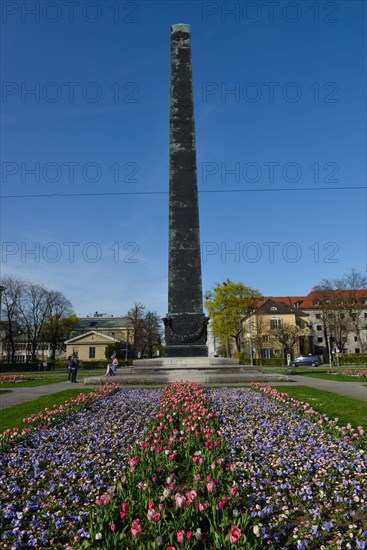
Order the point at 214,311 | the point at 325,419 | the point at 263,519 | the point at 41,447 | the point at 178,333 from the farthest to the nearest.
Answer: the point at 214,311 < the point at 178,333 < the point at 325,419 < the point at 41,447 < the point at 263,519

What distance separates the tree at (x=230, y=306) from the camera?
65.1 meters

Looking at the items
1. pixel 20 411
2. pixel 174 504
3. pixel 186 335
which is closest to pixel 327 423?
pixel 174 504

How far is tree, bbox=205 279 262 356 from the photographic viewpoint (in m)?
65.1

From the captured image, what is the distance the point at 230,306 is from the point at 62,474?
200 ft

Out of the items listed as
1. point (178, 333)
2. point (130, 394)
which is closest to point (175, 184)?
point (178, 333)

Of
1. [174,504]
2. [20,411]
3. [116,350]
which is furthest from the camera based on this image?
[116,350]

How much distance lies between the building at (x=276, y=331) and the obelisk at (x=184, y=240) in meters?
47.4

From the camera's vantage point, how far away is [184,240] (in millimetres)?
19266

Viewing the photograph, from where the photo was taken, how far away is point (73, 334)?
103m

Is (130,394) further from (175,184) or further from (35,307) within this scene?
(35,307)

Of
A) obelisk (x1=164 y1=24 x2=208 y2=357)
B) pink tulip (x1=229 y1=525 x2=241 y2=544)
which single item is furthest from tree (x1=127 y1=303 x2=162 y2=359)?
pink tulip (x1=229 y1=525 x2=241 y2=544)

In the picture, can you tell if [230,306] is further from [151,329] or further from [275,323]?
[151,329]

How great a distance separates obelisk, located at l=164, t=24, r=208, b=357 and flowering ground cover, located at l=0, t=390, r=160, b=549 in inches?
360

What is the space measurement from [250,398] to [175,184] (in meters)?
11.6
